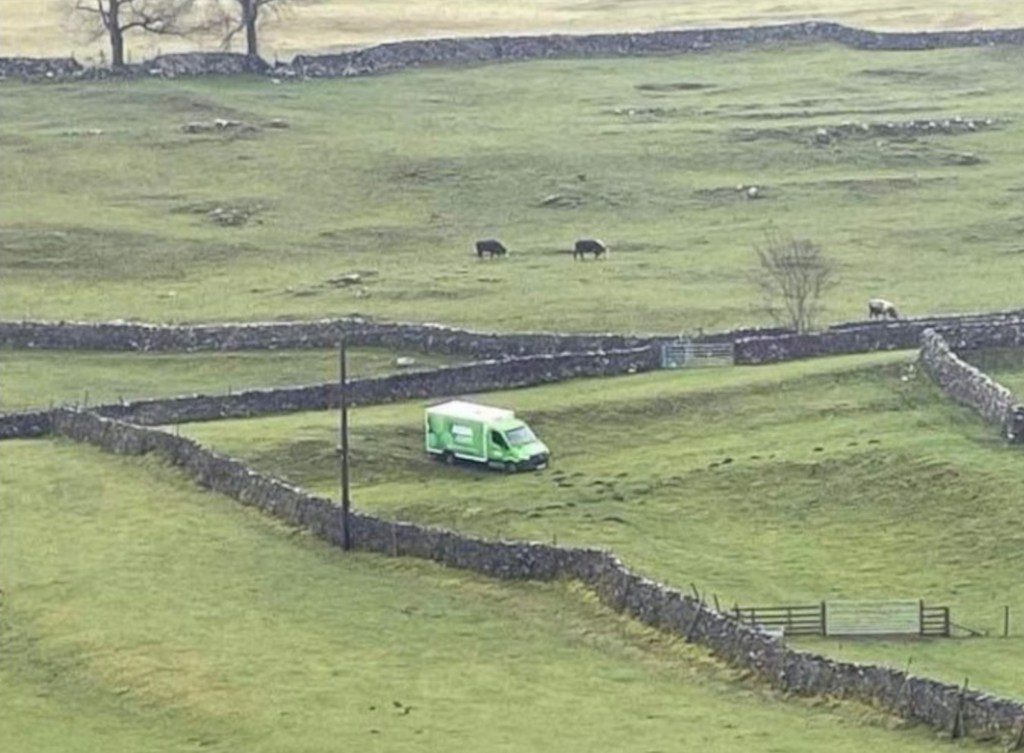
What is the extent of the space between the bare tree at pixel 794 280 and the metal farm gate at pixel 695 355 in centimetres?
493

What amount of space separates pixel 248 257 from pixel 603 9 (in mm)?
67744

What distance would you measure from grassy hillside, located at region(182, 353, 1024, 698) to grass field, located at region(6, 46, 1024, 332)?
13337mm

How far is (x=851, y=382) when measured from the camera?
67188mm

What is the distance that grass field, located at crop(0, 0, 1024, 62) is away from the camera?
137500 mm

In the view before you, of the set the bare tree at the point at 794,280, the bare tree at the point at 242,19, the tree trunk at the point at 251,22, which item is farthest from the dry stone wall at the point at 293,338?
the tree trunk at the point at 251,22

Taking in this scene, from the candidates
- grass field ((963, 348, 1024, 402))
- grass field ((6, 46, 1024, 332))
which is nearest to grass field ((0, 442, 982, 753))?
grass field ((963, 348, 1024, 402))

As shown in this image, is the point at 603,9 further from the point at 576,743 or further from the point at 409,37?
the point at 576,743

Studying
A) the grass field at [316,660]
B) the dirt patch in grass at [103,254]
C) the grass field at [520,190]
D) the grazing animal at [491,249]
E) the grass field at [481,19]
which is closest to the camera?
the grass field at [316,660]

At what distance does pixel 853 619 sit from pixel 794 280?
3294 centimetres

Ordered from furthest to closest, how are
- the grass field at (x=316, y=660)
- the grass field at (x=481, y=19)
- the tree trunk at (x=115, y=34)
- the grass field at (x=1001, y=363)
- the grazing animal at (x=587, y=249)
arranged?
the grass field at (x=481, y=19) < the tree trunk at (x=115, y=34) < the grazing animal at (x=587, y=249) < the grass field at (x=1001, y=363) < the grass field at (x=316, y=660)

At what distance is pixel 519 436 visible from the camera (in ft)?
201

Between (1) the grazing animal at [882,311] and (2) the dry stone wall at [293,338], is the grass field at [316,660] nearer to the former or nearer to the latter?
(2) the dry stone wall at [293,338]

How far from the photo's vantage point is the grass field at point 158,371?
74062 mm

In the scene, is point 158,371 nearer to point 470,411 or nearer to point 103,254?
point 103,254
